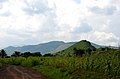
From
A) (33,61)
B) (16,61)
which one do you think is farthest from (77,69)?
(16,61)

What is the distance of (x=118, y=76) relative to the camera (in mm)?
26984

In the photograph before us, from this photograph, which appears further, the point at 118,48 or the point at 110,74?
the point at 118,48

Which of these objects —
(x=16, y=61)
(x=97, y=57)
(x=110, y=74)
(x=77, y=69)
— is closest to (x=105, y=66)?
(x=110, y=74)

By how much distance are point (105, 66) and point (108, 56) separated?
1.81 m

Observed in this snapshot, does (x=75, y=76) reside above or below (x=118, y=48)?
below

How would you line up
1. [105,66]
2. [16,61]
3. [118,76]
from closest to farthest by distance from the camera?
[118,76]
[105,66]
[16,61]

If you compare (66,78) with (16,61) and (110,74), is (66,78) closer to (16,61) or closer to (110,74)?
(110,74)

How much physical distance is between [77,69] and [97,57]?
11.4 ft

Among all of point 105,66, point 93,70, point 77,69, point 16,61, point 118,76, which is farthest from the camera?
point 16,61

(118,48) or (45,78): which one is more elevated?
(118,48)

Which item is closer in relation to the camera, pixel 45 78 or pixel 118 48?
pixel 118 48

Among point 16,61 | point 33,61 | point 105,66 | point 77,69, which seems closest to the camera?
point 105,66

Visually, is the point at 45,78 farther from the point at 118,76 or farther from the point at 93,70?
the point at 118,76

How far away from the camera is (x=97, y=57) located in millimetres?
33500
